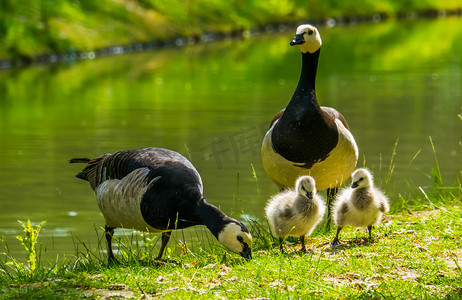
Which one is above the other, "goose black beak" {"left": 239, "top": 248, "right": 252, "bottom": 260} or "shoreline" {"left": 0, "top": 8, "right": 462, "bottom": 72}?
"shoreline" {"left": 0, "top": 8, "right": 462, "bottom": 72}

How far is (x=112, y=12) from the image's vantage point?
157 feet

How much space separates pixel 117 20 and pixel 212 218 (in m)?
41.6

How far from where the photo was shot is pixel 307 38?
973 cm

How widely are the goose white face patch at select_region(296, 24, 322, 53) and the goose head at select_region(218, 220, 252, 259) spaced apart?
293 centimetres

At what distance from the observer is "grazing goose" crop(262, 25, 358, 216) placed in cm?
917

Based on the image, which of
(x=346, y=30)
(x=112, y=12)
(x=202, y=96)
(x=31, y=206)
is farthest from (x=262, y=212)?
(x=346, y=30)

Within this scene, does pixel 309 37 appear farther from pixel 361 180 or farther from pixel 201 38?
pixel 201 38

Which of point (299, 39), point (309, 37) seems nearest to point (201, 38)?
point (309, 37)

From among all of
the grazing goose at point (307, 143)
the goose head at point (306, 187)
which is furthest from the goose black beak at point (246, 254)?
the grazing goose at point (307, 143)

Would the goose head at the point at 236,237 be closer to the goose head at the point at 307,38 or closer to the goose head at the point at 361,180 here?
the goose head at the point at 361,180

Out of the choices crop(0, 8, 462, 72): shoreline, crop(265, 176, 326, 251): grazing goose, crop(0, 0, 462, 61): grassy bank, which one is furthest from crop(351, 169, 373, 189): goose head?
crop(0, 0, 462, 61): grassy bank

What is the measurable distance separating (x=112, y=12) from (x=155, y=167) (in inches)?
1618

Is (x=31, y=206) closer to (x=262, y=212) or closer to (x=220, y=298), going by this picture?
(x=262, y=212)

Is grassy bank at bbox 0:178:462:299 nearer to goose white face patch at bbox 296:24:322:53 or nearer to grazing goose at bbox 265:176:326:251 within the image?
grazing goose at bbox 265:176:326:251
